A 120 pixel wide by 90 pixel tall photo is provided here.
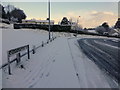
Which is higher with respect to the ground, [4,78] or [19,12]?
[19,12]

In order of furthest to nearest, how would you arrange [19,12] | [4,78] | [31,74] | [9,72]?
[19,12] < [31,74] < [9,72] < [4,78]

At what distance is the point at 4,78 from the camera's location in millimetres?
7941

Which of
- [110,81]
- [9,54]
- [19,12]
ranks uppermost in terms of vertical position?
[19,12]

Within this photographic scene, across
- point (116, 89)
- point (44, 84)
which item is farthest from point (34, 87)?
point (116, 89)

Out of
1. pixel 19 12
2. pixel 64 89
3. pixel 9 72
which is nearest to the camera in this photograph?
pixel 64 89

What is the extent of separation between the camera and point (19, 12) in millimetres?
134500

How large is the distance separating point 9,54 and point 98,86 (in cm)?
421

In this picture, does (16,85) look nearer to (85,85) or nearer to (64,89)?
(64,89)

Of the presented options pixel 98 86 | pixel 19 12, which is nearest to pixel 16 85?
pixel 98 86

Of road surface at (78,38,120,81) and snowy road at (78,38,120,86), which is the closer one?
road surface at (78,38,120,81)

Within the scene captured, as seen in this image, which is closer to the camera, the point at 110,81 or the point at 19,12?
the point at 110,81

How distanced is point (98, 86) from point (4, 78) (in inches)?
154

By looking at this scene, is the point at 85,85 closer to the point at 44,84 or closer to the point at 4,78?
the point at 44,84

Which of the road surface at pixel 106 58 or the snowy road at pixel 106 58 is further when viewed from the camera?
the snowy road at pixel 106 58
